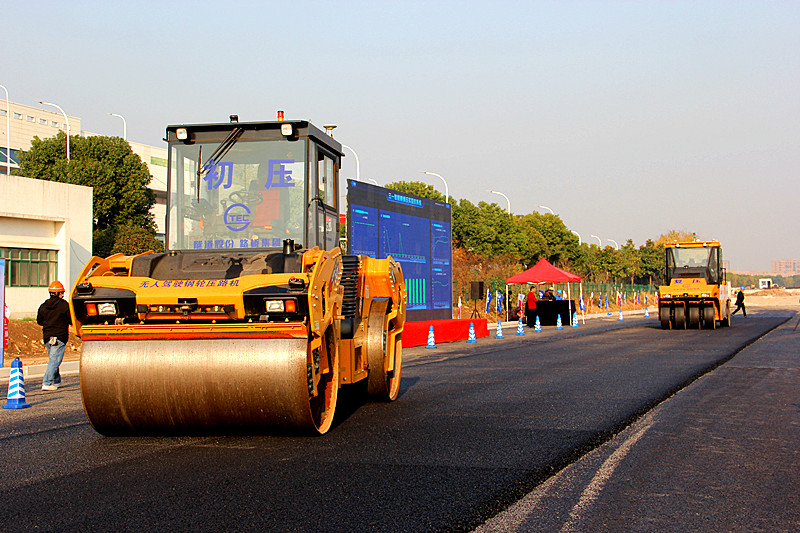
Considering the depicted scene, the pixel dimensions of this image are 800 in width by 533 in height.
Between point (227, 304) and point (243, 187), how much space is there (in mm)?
1801

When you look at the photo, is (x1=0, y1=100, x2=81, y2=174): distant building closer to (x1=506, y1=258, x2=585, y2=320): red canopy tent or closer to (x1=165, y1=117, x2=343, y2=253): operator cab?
(x1=506, y1=258, x2=585, y2=320): red canopy tent

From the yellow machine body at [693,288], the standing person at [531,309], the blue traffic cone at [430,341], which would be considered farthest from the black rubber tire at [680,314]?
the blue traffic cone at [430,341]

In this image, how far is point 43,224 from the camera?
34.7 m

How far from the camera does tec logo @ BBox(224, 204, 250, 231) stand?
326 inches

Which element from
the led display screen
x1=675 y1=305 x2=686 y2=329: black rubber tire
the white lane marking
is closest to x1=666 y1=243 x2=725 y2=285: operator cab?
x1=675 y1=305 x2=686 y2=329: black rubber tire

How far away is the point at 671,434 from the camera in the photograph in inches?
322

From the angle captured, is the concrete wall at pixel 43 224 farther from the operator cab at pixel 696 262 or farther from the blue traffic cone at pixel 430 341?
the operator cab at pixel 696 262

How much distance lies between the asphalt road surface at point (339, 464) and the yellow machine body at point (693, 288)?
18084 millimetres

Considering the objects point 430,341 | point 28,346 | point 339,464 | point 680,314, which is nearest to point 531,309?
point 680,314

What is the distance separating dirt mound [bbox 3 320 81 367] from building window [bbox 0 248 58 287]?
1022 cm

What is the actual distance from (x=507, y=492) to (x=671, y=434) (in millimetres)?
3165

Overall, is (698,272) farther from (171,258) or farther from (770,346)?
(171,258)

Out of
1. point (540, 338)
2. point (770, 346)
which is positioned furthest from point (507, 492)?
point (540, 338)

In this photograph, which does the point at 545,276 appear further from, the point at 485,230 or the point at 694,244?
the point at 485,230
